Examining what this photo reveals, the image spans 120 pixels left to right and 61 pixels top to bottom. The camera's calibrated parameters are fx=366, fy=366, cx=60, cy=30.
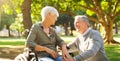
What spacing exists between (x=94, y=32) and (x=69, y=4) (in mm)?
30092

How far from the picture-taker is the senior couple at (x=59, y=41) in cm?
472

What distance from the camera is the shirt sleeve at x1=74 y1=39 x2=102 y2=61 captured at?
4574mm

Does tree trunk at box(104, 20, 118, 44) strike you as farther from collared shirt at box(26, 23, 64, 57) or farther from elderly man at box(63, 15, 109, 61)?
elderly man at box(63, 15, 109, 61)

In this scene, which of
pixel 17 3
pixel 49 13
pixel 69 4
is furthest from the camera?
pixel 69 4

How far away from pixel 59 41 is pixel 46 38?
272mm

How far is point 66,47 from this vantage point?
18.4ft

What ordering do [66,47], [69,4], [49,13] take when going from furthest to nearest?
[69,4] → [66,47] → [49,13]

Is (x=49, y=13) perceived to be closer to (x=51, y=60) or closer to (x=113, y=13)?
(x=51, y=60)

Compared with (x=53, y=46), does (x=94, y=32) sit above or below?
above

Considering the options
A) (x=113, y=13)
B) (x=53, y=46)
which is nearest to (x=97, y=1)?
(x=113, y=13)

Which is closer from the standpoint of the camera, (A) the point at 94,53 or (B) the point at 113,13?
(A) the point at 94,53

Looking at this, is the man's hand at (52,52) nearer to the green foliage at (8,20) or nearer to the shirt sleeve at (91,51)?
the shirt sleeve at (91,51)

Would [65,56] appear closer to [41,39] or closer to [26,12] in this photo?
[41,39]

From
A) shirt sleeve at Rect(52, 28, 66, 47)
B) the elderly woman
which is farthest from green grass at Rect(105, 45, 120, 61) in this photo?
the elderly woman
